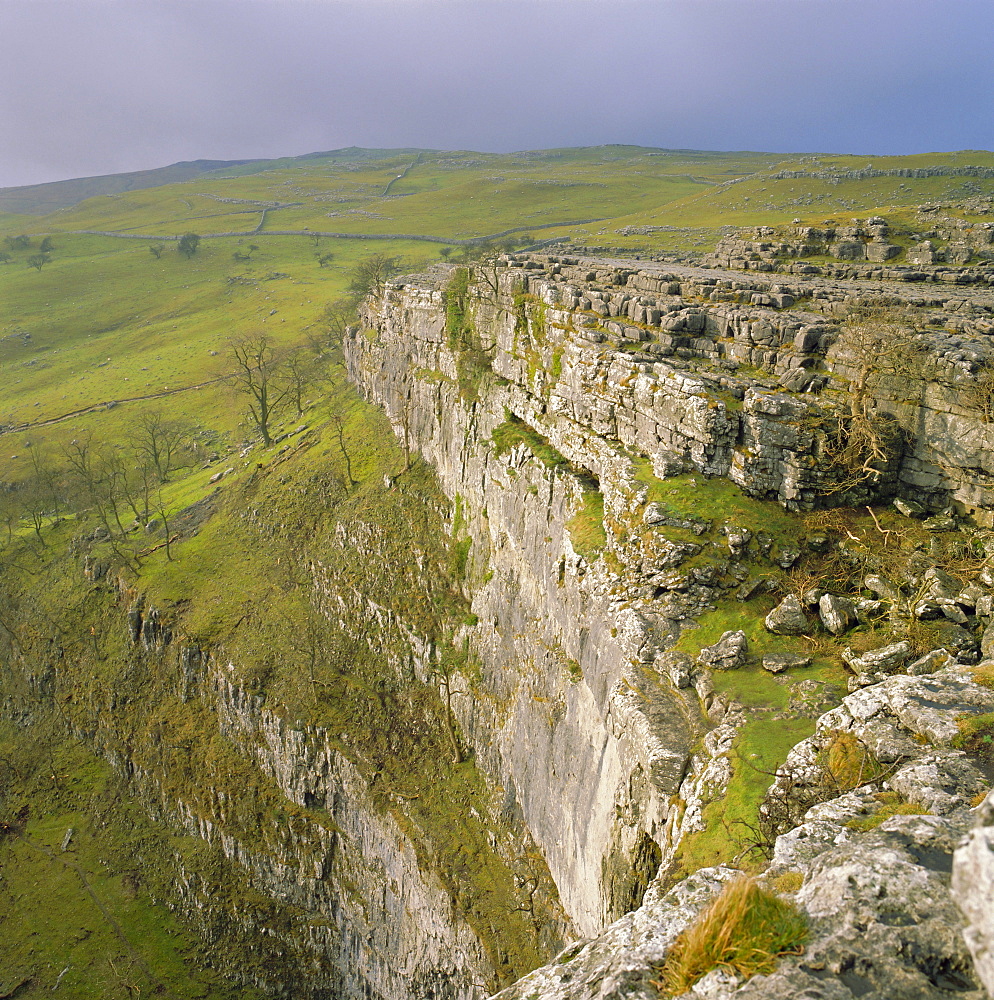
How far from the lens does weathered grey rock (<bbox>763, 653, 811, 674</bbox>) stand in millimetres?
15469

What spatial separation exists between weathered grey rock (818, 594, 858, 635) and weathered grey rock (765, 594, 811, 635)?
1.76ft

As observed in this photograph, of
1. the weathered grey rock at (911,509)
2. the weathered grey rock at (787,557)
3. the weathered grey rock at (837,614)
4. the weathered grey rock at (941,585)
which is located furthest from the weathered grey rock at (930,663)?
the weathered grey rock at (911,509)

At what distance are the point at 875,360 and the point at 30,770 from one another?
64.6 metres

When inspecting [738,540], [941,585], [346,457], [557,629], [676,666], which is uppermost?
[738,540]

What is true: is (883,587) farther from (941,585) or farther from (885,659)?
(885,659)

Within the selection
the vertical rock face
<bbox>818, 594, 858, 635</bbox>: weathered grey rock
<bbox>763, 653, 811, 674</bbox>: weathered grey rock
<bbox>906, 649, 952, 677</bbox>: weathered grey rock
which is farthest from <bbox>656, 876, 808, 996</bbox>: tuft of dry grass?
<bbox>818, 594, 858, 635</bbox>: weathered grey rock

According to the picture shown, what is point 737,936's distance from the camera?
686cm

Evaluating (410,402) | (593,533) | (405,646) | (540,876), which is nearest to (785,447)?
(593,533)

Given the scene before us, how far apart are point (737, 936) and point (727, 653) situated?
975cm

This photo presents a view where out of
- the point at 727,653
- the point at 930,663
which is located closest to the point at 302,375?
the point at 727,653

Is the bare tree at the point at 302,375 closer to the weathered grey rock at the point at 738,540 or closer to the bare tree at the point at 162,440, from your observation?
the bare tree at the point at 162,440

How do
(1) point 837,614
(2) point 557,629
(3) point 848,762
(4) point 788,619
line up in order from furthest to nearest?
(2) point 557,629, (4) point 788,619, (1) point 837,614, (3) point 848,762

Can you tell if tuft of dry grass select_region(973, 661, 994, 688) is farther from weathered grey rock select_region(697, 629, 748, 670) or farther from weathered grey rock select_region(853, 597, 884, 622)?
weathered grey rock select_region(697, 629, 748, 670)

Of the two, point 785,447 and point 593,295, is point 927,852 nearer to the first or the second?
point 785,447
